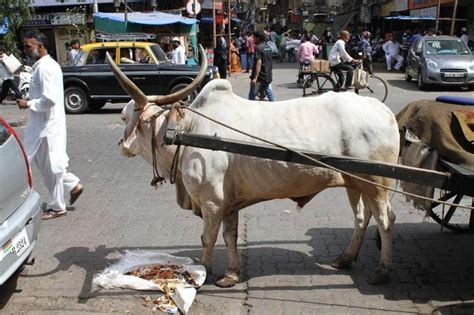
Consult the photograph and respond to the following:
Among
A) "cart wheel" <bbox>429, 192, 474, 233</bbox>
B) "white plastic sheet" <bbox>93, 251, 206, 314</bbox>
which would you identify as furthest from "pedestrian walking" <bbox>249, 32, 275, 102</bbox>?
"white plastic sheet" <bbox>93, 251, 206, 314</bbox>

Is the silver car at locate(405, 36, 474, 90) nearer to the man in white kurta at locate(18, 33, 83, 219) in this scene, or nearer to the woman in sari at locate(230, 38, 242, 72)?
the woman in sari at locate(230, 38, 242, 72)

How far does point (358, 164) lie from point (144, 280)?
77.8 inches

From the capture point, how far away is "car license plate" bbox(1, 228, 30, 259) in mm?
4000

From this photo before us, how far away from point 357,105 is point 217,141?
1156mm

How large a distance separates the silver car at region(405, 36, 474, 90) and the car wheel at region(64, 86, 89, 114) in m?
10.4

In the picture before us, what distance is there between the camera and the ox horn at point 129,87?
4.31 metres

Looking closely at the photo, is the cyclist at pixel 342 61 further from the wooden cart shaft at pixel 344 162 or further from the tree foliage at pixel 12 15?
the wooden cart shaft at pixel 344 162

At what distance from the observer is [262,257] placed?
5.27m

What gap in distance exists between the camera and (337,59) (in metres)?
16.0

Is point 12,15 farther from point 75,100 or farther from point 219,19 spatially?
point 219,19

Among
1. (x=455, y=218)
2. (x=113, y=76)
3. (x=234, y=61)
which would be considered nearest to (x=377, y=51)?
(x=234, y=61)

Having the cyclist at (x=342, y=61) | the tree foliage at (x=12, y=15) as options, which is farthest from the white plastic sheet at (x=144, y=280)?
the tree foliage at (x=12, y=15)

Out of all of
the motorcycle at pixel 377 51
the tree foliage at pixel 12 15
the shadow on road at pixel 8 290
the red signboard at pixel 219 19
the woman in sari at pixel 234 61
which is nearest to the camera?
the shadow on road at pixel 8 290

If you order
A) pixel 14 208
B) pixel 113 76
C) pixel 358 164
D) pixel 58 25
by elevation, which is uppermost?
pixel 358 164
